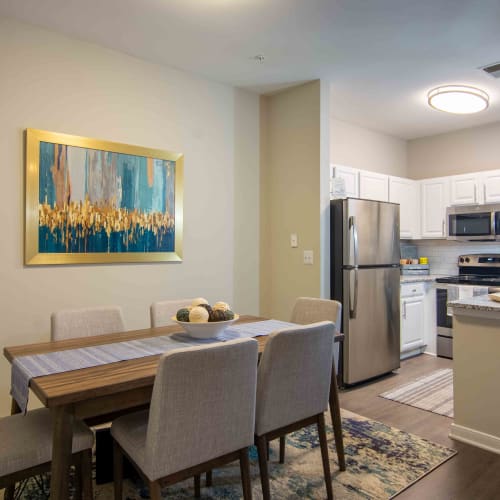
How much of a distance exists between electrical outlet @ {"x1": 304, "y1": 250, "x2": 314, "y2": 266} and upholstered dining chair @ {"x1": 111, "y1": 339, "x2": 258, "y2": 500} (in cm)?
215

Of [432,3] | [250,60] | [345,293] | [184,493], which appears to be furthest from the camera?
[345,293]

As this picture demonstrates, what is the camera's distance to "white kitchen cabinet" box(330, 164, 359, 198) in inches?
165

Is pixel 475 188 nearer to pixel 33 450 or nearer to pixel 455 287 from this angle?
pixel 455 287

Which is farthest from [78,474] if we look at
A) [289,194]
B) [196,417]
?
[289,194]

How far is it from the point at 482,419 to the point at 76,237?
9.47 feet

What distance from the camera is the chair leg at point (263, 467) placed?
5.93 ft

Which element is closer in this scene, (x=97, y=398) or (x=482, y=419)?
(x=97, y=398)

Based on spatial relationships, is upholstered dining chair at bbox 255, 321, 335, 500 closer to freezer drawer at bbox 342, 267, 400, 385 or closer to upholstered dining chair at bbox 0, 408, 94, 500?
upholstered dining chair at bbox 0, 408, 94, 500

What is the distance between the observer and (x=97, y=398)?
1.55 m

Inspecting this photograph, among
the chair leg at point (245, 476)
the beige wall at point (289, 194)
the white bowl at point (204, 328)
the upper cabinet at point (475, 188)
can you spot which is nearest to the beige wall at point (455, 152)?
the upper cabinet at point (475, 188)

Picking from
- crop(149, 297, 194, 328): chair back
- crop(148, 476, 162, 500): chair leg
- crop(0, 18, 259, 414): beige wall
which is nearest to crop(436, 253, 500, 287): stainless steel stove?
crop(0, 18, 259, 414): beige wall

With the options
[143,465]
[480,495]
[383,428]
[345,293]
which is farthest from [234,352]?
[345,293]

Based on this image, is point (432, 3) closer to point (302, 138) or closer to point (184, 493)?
point (302, 138)

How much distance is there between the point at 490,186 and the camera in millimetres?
4672
